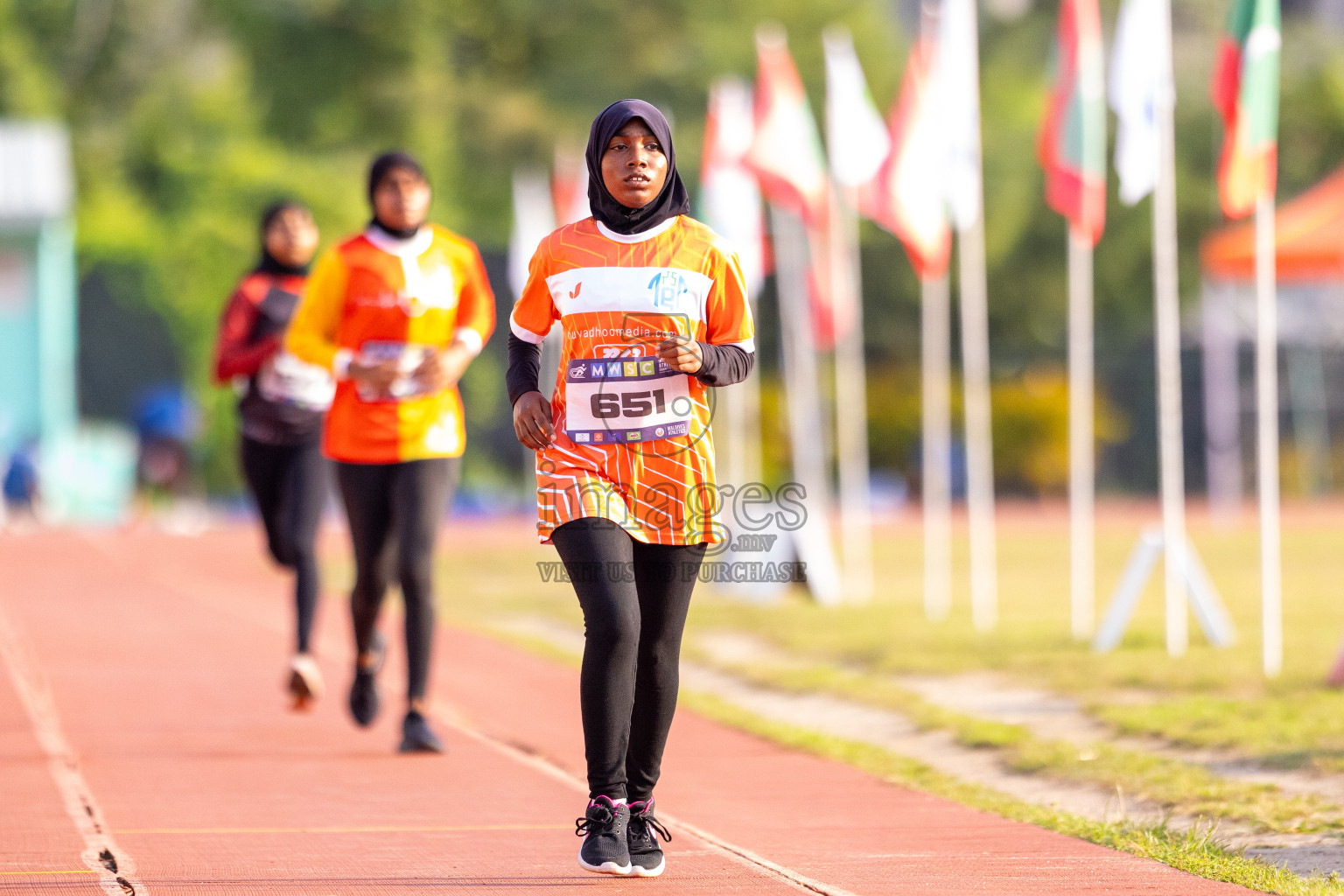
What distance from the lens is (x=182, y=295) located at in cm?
2988

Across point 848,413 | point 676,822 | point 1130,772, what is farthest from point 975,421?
point 676,822

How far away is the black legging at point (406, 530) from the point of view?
748 cm

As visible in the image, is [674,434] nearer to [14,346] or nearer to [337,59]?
[14,346]

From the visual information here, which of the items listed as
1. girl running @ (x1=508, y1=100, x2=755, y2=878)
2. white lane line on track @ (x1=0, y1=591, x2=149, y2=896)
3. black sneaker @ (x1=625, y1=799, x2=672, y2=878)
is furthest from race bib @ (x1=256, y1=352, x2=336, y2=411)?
black sneaker @ (x1=625, y1=799, x2=672, y2=878)

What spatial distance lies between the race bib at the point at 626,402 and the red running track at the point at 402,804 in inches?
45.3

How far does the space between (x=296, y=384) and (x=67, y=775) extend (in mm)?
2369

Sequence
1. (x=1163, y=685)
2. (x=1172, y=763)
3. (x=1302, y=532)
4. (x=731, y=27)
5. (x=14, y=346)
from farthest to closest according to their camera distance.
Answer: (x=731, y=27) < (x=14, y=346) < (x=1302, y=532) < (x=1163, y=685) < (x=1172, y=763)

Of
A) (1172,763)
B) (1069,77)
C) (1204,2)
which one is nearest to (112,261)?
(1069,77)

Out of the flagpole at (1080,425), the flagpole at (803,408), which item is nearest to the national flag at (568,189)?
the flagpole at (803,408)

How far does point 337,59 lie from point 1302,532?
92.0 ft

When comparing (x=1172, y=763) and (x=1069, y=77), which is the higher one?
(x=1069, y=77)

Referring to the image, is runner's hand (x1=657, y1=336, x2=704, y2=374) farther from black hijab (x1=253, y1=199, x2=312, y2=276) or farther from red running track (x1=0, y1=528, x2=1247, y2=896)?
black hijab (x1=253, y1=199, x2=312, y2=276)

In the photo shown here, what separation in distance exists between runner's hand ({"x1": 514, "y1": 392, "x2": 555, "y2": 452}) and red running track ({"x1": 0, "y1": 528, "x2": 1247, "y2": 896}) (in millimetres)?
1130

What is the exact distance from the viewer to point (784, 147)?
52.2 feet
